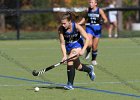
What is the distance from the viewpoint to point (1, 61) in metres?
17.7

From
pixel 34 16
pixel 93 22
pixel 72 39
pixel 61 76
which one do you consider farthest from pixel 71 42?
pixel 34 16

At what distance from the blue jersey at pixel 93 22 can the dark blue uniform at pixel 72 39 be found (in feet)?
16.3

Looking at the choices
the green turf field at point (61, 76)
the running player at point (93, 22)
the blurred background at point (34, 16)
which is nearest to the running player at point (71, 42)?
the green turf field at point (61, 76)

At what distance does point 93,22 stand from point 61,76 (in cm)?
353

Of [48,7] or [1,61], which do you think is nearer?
[1,61]

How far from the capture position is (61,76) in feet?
45.1

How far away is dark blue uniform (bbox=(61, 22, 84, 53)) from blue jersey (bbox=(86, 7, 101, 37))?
16.3 ft

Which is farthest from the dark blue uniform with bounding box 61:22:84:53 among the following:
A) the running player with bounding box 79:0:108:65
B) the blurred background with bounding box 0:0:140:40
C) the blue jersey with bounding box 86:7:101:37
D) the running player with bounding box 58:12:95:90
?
Result: the blurred background with bounding box 0:0:140:40

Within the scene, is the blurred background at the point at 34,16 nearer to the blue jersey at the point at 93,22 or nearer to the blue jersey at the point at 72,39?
the blue jersey at the point at 93,22

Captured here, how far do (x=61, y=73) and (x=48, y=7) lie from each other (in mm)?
14530

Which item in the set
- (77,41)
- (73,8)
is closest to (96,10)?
(77,41)

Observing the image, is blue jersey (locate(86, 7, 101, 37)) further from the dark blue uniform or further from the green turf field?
the dark blue uniform

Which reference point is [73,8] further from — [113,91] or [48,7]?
[113,91]

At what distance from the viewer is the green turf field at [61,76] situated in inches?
425
